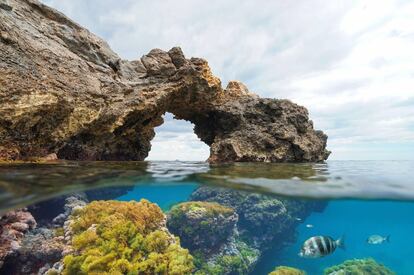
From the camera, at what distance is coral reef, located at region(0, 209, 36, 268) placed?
9555 mm

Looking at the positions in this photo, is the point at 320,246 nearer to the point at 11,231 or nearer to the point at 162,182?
the point at 162,182

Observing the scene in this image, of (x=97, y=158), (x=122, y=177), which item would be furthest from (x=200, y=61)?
(x=122, y=177)

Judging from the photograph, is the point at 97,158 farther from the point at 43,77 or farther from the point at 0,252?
the point at 0,252

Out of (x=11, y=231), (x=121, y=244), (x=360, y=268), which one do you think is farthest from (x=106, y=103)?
(x=360, y=268)

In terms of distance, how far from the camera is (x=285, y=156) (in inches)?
413

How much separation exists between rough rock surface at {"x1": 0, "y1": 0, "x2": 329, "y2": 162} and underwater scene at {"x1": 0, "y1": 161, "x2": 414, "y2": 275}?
30.7 inches

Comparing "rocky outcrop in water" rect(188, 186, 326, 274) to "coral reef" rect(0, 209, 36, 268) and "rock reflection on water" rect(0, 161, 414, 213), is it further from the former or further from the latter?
"rock reflection on water" rect(0, 161, 414, 213)

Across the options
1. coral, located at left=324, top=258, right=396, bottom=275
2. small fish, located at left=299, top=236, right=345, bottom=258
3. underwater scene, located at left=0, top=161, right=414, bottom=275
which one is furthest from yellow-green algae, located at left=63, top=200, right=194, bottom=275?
coral, located at left=324, top=258, right=396, bottom=275

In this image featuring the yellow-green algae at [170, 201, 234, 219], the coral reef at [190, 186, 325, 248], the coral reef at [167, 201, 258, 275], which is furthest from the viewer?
the coral reef at [190, 186, 325, 248]

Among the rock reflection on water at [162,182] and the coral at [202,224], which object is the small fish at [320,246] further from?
the coral at [202,224]

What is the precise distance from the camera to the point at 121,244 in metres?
10.9

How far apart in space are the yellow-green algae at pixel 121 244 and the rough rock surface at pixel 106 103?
3.26m

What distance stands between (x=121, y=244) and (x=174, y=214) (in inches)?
302

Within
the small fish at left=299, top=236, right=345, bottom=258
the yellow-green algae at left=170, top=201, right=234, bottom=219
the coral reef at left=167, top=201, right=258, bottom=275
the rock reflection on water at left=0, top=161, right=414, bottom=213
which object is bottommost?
the coral reef at left=167, top=201, right=258, bottom=275
